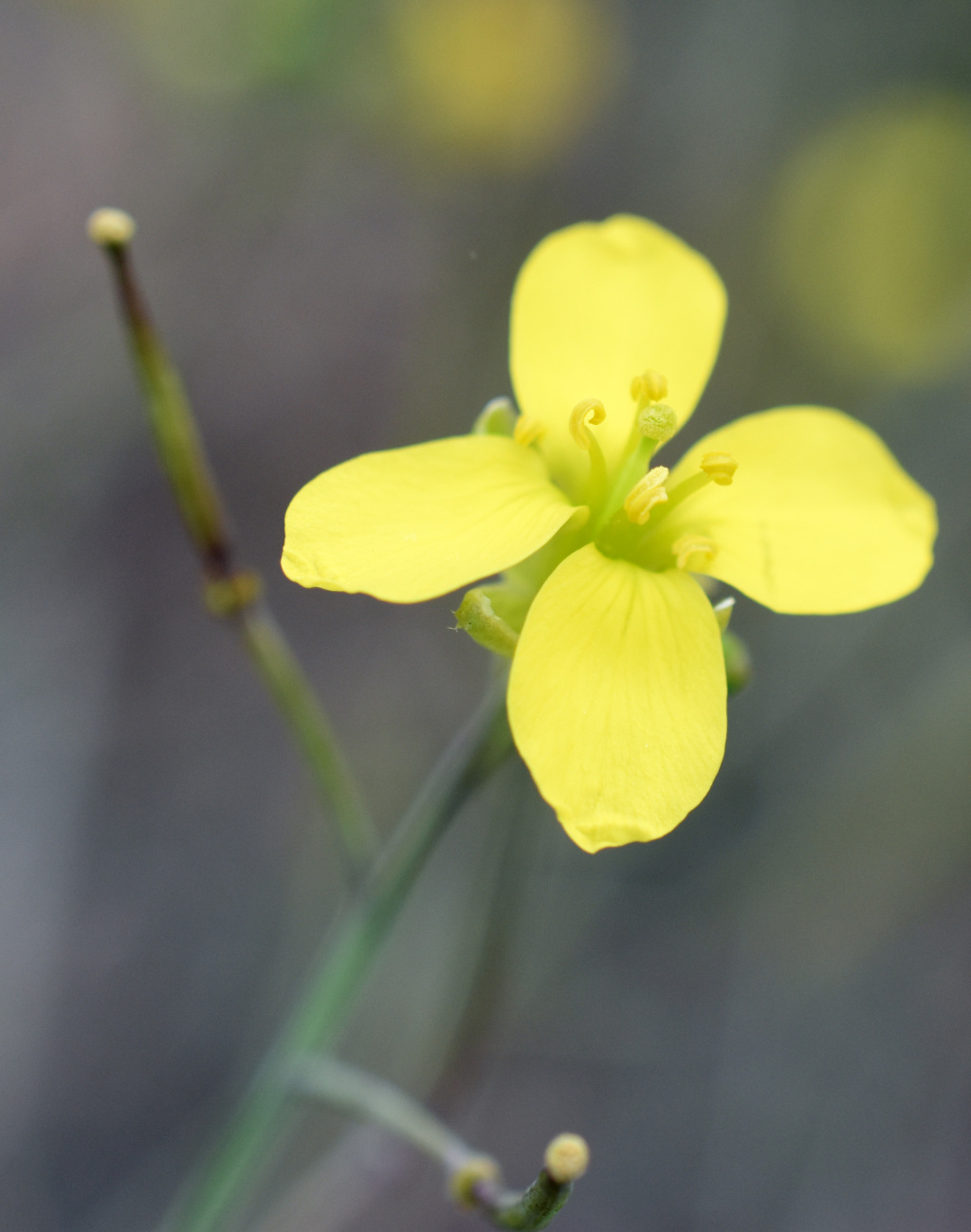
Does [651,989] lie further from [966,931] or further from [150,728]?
[150,728]

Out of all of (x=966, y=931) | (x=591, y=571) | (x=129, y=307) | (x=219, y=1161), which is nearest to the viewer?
(x=591, y=571)

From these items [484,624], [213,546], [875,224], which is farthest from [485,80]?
[484,624]

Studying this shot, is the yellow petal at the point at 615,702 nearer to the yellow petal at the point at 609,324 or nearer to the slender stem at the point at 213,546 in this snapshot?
the yellow petal at the point at 609,324

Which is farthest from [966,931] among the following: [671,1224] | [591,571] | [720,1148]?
[591,571]

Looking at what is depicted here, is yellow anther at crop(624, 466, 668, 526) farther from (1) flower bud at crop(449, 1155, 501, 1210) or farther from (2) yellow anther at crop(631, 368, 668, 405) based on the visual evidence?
(1) flower bud at crop(449, 1155, 501, 1210)

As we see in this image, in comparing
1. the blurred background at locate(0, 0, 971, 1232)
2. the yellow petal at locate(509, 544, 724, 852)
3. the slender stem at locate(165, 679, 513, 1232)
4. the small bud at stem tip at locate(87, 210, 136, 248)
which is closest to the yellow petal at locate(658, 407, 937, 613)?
the yellow petal at locate(509, 544, 724, 852)

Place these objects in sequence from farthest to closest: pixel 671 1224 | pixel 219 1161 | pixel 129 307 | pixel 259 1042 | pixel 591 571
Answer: pixel 671 1224 < pixel 259 1042 < pixel 219 1161 < pixel 129 307 < pixel 591 571
